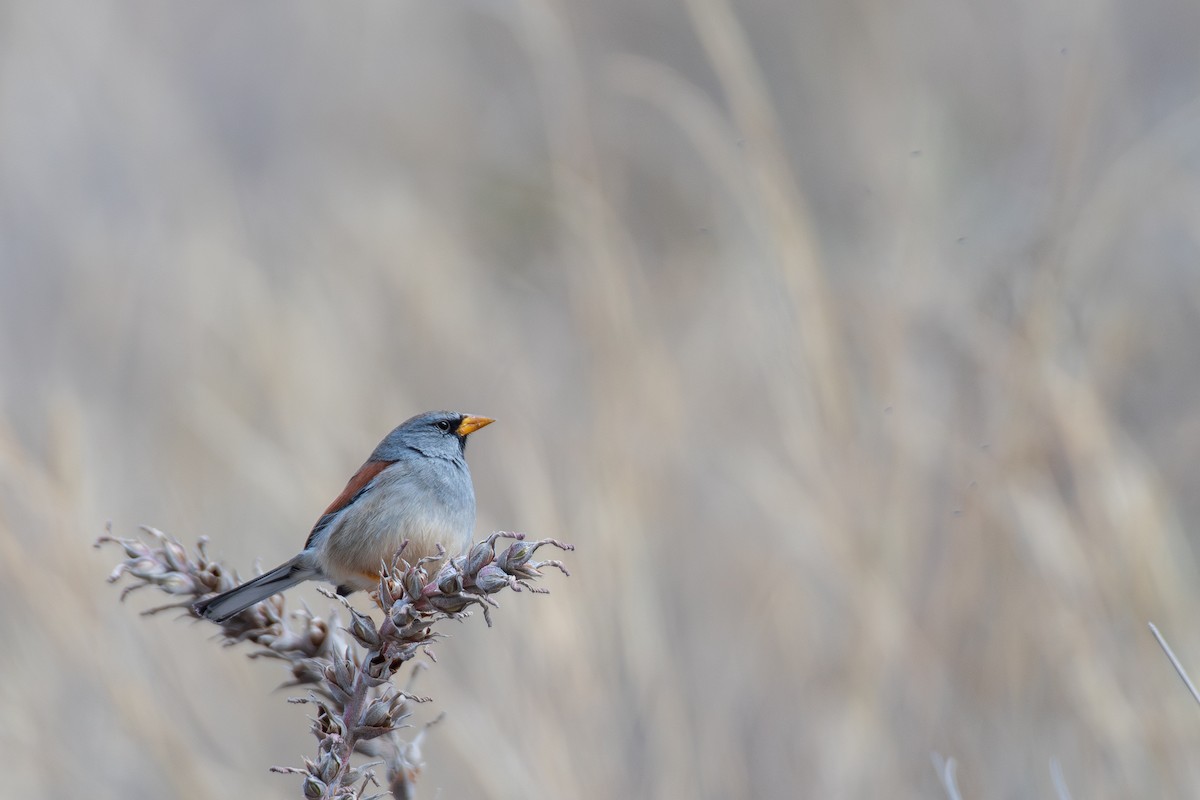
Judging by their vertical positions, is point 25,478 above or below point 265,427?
below

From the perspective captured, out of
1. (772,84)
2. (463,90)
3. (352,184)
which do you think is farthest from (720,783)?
(772,84)

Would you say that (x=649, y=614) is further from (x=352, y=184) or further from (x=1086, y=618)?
(x=352, y=184)

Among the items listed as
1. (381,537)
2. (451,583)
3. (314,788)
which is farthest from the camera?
(381,537)

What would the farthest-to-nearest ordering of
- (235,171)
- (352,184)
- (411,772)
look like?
(235,171)
(352,184)
(411,772)

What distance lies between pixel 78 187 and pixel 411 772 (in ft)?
18.8

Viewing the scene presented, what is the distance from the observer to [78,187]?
6.59 m

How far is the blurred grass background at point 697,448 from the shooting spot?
122 inches

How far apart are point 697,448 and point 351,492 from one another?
5.65 feet

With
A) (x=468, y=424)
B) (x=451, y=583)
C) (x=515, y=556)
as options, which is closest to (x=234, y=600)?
(x=451, y=583)

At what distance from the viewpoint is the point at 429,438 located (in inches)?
116

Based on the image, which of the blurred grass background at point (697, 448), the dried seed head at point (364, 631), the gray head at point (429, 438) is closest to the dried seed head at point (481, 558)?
the dried seed head at point (364, 631)

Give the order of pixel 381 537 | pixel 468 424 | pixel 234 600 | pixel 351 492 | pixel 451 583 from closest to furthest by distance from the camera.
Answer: pixel 451 583 < pixel 234 600 < pixel 381 537 < pixel 351 492 < pixel 468 424

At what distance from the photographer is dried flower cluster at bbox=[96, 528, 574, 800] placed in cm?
154

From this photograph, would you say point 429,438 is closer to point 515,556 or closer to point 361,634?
point 361,634
